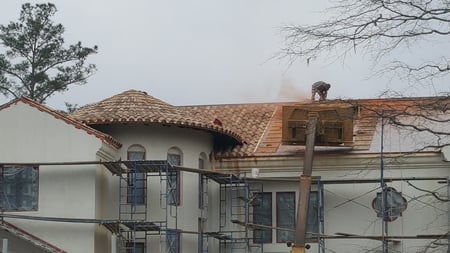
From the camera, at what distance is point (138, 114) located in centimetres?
2864

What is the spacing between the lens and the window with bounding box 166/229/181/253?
2836cm

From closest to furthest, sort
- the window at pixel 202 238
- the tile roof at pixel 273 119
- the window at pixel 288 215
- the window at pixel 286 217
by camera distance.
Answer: the tile roof at pixel 273 119 < the window at pixel 202 238 < the window at pixel 288 215 < the window at pixel 286 217

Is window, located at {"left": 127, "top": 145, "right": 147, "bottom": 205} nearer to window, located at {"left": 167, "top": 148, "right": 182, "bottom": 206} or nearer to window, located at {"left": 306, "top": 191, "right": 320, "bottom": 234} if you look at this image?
window, located at {"left": 167, "top": 148, "right": 182, "bottom": 206}

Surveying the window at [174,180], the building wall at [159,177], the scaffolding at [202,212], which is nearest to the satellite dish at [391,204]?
the scaffolding at [202,212]

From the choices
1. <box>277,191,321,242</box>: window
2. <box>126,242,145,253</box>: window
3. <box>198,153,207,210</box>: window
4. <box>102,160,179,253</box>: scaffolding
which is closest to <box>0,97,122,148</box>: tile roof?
<box>102,160,179,253</box>: scaffolding

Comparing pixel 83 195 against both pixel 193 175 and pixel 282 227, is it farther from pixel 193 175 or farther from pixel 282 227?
pixel 282 227

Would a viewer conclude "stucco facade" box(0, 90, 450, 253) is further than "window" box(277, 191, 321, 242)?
No

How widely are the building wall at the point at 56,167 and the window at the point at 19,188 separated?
213 millimetres

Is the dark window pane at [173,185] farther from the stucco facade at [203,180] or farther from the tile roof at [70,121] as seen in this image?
the tile roof at [70,121]

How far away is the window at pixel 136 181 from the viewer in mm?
28297

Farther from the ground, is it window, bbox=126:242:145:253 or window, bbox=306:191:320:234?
window, bbox=306:191:320:234

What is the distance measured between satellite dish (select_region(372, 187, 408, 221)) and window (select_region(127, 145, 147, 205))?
707 centimetres

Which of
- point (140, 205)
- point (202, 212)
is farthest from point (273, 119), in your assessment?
point (140, 205)

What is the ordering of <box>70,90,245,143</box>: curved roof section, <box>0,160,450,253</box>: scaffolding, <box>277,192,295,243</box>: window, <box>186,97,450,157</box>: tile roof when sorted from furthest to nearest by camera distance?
<box>277,192,295,243</box>: window, <box>70,90,245,143</box>: curved roof section, <box>0,160,450,253</box>: scaffolding, <box>186,97,450,157</box>: tile roof
